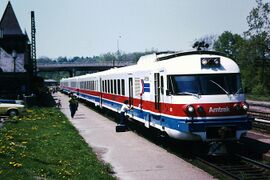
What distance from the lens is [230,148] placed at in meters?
13.9

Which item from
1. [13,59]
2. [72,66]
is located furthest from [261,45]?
[72,66]

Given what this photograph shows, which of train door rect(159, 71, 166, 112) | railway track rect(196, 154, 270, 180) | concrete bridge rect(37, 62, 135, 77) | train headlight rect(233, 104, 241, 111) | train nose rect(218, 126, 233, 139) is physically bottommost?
railway track rect(196, 154, 270, 180)

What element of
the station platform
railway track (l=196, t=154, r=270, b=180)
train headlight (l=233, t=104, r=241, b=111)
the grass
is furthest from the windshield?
the grass

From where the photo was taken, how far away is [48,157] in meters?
13.5

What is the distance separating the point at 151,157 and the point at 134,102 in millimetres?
5652

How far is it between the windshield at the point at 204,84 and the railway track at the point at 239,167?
2120mm

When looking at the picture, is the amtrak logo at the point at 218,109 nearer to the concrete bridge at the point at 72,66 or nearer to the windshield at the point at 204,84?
the windshield at the point at 204,84

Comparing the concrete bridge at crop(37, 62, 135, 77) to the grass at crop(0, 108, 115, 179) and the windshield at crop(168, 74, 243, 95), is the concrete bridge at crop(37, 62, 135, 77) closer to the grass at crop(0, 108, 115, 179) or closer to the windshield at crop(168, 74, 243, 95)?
the grass at crop(0, 108, 115, 179)

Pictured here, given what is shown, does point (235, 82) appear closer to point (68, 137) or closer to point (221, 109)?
point (221, 109)

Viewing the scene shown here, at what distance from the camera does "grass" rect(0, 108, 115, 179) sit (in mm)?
10820

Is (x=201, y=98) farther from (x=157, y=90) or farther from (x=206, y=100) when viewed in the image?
(x=157, y=90)

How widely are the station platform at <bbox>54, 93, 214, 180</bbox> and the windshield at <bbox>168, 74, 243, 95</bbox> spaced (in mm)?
2245

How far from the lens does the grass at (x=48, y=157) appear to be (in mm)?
10820

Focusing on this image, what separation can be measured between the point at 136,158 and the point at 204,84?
330cm
